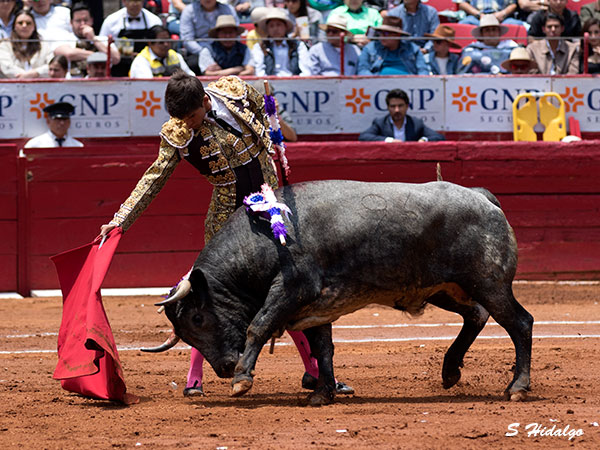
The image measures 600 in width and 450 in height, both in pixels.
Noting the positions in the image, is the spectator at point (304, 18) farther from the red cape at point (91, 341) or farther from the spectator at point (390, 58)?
the red cape at point (91, 341)

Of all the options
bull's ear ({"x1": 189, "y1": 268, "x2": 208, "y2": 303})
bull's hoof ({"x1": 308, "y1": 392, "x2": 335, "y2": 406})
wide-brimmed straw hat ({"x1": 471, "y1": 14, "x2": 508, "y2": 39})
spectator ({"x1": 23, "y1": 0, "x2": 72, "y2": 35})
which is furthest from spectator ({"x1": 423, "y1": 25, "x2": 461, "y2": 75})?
bull's hoof ({"x1": 308, "y1": 392, "x2": 335, "y2": 406})

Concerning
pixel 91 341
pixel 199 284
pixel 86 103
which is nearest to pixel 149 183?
pixel 199 284

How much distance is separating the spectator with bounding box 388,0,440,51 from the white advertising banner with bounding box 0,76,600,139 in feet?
3.57

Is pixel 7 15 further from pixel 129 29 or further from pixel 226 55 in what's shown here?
pixel 226 55

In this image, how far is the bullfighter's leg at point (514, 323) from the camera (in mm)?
4734

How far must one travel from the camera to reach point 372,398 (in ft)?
15.9

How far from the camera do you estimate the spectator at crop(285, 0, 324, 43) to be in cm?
1046

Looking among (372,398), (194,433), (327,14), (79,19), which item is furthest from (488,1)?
(194,433)

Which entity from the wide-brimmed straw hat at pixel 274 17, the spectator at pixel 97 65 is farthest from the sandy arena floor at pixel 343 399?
the wide-brimmed straw hat at pixel 274 17

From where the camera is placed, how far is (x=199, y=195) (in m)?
9.41

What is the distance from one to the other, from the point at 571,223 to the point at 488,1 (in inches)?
126

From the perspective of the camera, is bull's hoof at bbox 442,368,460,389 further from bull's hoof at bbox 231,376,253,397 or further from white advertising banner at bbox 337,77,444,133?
white advertising banner at bbox 337,77,444,133

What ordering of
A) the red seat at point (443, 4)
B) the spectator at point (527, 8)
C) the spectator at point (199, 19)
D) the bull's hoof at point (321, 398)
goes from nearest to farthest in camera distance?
1. the bull's hoof at point (321, 398)
2. the spectator at point (199, 19)
3. the spectator at point (527, 8)
4. the red seat at point (443, 4)

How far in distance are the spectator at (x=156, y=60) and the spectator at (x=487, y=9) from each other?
3.56 m
